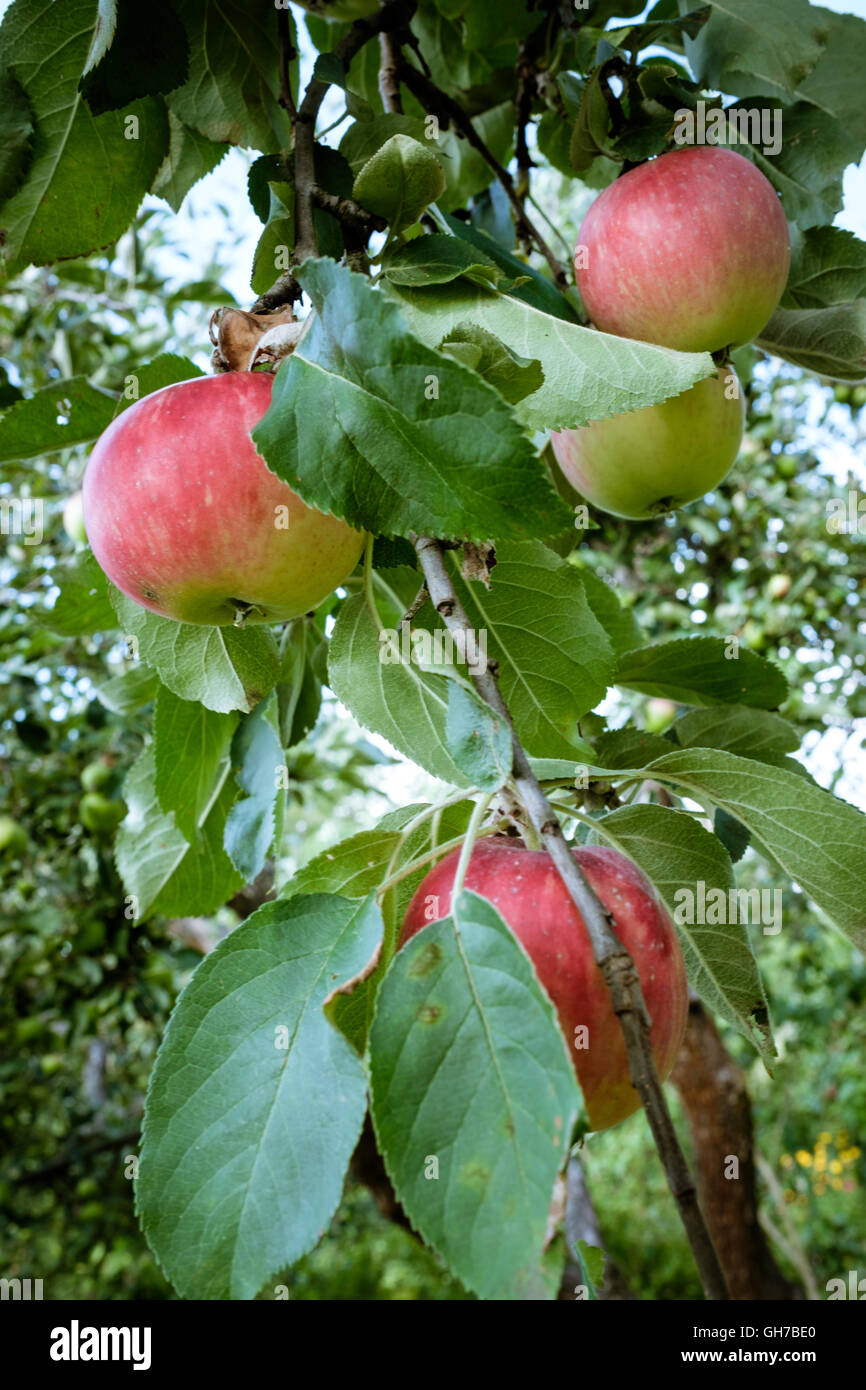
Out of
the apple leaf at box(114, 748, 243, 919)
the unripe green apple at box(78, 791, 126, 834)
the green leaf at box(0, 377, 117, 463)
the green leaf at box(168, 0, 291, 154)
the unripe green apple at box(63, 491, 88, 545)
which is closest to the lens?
the green leaf at box(0, 377, 117, 463)

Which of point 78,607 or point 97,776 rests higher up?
point 78,607

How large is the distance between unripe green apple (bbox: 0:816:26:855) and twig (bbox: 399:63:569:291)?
60.9 inches

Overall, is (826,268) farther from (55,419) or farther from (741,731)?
(55,419)

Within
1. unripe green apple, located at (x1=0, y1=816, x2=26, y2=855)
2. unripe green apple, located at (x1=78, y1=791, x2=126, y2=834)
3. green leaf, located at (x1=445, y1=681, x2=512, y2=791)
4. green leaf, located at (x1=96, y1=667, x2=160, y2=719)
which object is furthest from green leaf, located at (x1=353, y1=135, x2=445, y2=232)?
unripe green apple, located at (x1=0, y1=816, x2=26, y2=855)

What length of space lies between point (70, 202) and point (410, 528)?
0.51 meters

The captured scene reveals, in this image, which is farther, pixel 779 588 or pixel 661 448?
pixel 779 588

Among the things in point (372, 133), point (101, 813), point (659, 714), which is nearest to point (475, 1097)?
point (372, 133)

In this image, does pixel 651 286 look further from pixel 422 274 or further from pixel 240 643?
pixel 240 643

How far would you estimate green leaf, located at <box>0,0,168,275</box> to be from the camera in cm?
79

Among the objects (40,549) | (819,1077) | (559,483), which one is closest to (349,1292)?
(819,1077)

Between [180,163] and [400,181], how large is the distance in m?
0.34

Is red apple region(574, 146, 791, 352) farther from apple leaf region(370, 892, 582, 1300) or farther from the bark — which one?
the bark

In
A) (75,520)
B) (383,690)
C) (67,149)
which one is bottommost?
(383,690)

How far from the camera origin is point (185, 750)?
0.90 m
